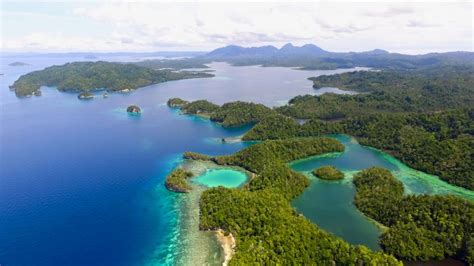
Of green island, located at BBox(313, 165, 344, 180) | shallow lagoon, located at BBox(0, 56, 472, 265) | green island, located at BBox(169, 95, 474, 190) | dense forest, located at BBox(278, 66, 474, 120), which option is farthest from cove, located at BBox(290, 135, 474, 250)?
dense forest, located at BBox(278, 66, 474, 120)

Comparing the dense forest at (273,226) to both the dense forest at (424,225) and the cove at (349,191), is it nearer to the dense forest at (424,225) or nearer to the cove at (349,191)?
the cove at (349,191)

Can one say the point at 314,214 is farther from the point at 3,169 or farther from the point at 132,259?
the point at 3,169

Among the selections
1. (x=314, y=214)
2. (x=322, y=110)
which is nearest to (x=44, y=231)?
(x=314, y=214)

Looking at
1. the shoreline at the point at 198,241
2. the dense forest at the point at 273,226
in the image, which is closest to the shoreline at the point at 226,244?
the shoreline at the point at 198,241

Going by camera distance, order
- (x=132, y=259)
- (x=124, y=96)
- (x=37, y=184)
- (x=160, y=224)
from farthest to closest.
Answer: (x=124, y=96) < (x=37, y=184) < (x=160, y=224) < (x=132, y=259)

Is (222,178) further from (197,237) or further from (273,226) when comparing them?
(273,226)

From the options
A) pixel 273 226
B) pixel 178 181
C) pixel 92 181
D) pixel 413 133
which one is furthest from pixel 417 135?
pixel 92 181
